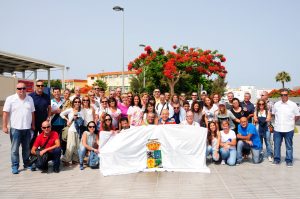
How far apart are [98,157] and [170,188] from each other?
223 cm

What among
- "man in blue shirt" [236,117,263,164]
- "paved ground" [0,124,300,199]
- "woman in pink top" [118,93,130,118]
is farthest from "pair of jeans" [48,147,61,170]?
"man in blue shirt" [236,117,263,164]

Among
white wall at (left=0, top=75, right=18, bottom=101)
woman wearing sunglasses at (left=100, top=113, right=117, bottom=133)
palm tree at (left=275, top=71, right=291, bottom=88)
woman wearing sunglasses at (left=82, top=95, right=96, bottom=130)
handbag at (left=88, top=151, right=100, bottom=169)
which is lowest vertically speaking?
handbag at (left=88, top=151, right=100, bottom=169)

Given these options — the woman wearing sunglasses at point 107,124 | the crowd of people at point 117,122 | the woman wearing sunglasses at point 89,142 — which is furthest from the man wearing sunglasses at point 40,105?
the woman wearing sunglasses at point 107,124

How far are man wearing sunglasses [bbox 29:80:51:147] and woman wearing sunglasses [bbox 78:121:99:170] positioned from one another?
103 cm

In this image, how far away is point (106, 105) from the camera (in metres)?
7.75

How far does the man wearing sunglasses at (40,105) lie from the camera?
23.2 ft

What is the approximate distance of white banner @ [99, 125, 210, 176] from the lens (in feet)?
22.2

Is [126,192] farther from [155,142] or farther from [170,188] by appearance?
[155,142]

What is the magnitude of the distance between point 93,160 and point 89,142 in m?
0.42

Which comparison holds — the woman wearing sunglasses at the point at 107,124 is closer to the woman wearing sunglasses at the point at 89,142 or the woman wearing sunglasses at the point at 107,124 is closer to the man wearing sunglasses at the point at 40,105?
the woman wearing sunglasses at the point at 89,142

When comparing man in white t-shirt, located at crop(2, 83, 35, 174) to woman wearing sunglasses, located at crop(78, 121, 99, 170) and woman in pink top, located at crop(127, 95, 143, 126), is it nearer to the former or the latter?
woman wearing sunglasses, located at crop(78, 121, 99, 170)

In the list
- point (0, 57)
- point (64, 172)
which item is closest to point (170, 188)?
point (64, 172)

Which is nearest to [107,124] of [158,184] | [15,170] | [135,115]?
[135,115]

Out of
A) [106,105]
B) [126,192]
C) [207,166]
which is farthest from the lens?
[106,105]
